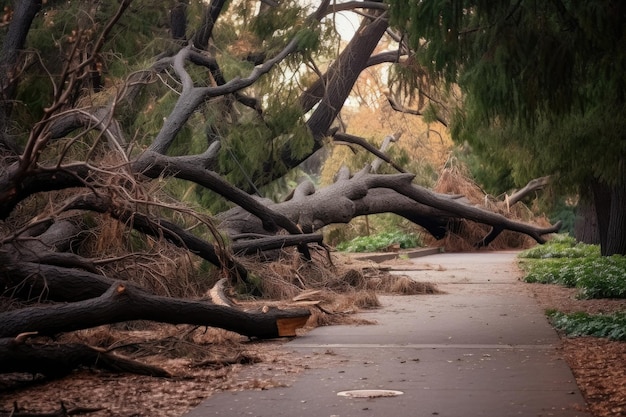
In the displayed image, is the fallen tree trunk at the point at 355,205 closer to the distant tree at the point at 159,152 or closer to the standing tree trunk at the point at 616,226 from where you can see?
the distant tree at the point at 159,152

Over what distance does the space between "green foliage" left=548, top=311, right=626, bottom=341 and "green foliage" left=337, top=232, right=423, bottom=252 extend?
19030 mm

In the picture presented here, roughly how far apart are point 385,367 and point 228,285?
4723mm

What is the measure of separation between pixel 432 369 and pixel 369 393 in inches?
51.9

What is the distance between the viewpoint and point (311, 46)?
765 inches

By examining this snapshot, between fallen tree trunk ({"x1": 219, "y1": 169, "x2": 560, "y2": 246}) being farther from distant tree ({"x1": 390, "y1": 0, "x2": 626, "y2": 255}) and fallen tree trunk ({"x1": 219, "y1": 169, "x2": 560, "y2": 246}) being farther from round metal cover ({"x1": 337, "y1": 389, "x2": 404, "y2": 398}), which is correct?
round metal cover ({"x1": 337, "y1": 389, "x2": 404, "y2": 398})

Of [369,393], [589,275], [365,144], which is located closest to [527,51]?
[369,393]

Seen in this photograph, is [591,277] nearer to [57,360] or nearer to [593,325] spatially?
[593,325]

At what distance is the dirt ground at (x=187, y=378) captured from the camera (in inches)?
274

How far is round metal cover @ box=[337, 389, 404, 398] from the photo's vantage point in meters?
7.34

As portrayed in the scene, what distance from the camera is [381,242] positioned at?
31.6 m

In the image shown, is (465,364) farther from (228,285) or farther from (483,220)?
(483,220)

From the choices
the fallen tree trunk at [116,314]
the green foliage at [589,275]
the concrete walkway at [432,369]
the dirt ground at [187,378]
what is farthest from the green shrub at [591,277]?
the fallen tree trunk at [116,314]

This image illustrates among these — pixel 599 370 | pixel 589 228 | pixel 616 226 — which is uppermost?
pixel 616 226

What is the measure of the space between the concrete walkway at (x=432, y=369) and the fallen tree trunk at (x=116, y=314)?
0.84 m
